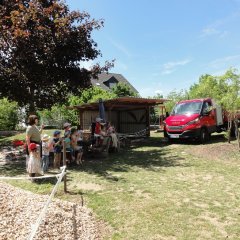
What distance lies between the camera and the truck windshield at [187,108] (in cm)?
1628

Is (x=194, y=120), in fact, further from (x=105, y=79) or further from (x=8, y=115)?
(x=105, y=79)

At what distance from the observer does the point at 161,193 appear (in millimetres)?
7289

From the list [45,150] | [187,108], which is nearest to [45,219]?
[45,150]

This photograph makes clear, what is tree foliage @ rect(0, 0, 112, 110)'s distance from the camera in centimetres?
1172

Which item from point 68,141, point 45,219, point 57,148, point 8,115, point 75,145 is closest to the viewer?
point 45,219

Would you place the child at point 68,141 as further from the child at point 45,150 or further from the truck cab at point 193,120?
the truck cab at point 193,120

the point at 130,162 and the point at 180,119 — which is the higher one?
the point at 180,119

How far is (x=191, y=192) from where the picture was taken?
7.40m

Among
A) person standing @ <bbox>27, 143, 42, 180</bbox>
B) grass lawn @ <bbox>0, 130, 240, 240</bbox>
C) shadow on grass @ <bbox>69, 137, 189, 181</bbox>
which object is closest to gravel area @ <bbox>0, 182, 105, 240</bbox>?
grass lawn @ <bbox>0, 130, 240, 240</bbox>

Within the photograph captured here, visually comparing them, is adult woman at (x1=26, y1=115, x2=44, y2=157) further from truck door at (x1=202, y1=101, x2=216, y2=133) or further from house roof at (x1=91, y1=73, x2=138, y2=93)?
house roof at (x1=91, y1=73, x2=138, y2=93)

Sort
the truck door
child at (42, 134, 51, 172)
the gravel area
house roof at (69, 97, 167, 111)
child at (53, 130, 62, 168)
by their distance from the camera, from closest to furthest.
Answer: the gravel area
child at (42, 134, 51, 172)
child at (53, 130, 62, 168)
the truck door
house roof at (69, 97, 167, 111)

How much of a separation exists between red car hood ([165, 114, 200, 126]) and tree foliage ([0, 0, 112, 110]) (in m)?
4.82

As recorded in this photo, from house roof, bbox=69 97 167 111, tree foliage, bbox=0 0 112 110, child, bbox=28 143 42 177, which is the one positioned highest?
tree foliage, bbox=0 0 112 110

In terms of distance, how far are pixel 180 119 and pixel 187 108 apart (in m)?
1.06
